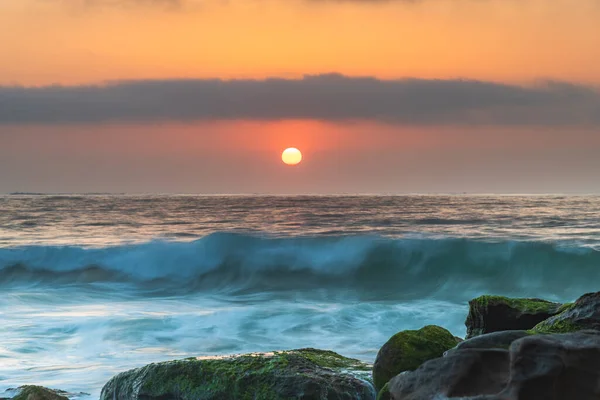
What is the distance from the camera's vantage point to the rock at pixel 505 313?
6523mm

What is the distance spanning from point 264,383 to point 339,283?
1721 cm

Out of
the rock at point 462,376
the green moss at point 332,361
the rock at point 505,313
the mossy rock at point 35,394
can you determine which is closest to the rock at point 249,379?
the green moss at point 332,361

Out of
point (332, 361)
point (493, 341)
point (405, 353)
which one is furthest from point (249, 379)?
point (493, 341)

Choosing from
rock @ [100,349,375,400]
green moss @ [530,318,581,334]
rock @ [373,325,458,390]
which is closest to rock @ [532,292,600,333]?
green moss @ [530,318,581,334]

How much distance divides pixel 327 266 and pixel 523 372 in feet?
68.7

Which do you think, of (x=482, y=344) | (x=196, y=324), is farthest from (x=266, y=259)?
(x=482, y=344)

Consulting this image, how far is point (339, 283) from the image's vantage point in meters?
22.8

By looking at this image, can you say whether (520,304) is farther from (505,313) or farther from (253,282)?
(253,282)

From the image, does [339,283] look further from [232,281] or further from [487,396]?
[487,396]

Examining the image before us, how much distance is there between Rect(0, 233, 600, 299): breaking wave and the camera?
21828 mm

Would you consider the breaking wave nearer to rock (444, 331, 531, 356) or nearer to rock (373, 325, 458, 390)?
rock (373, 325, 458, 390)

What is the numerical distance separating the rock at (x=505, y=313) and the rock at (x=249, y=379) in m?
1.22

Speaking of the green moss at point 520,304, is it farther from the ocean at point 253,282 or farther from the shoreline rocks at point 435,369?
the ocean at point 253,282

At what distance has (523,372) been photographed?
3.78 meters
